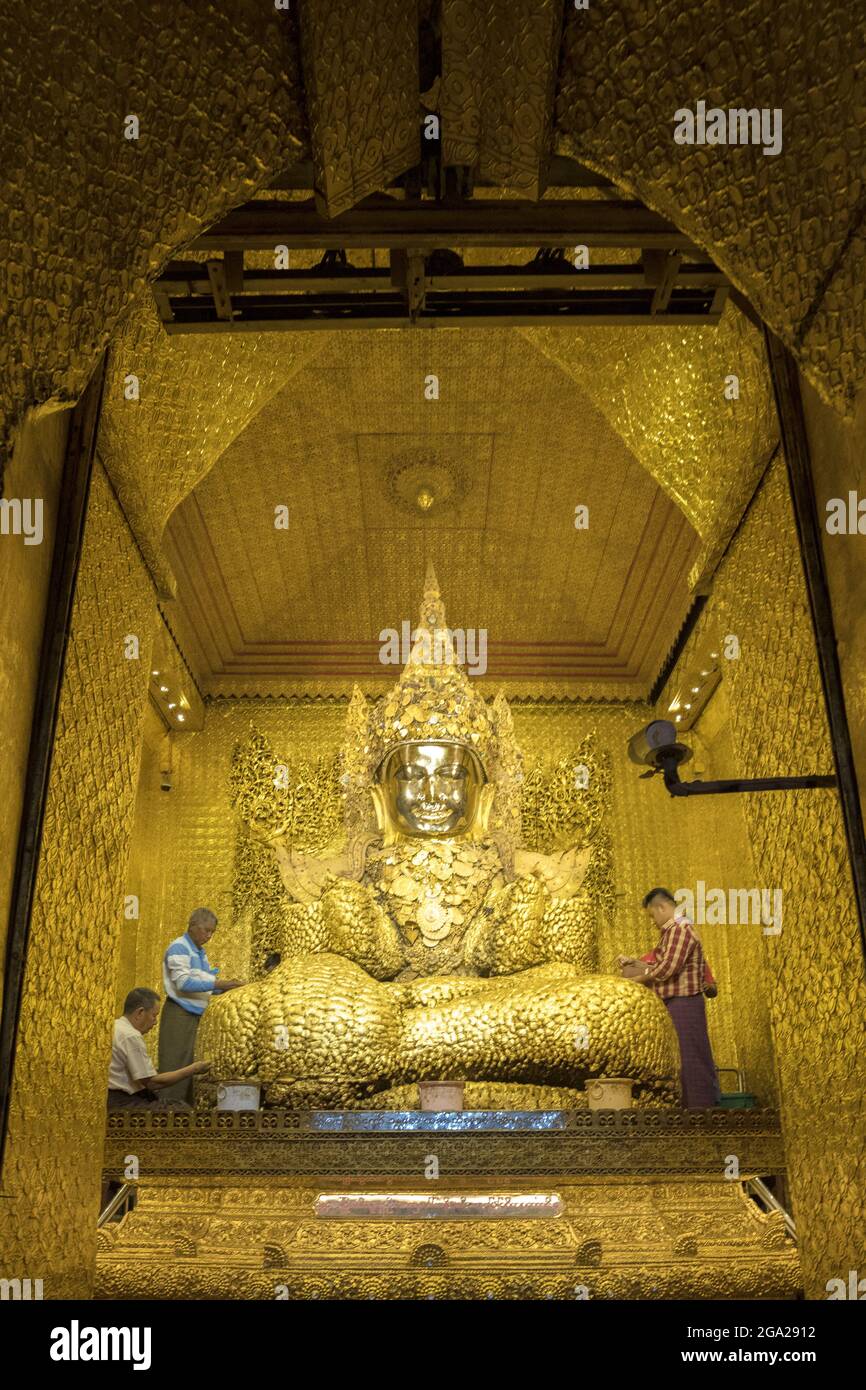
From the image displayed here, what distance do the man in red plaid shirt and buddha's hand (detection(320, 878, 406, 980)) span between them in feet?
3.87

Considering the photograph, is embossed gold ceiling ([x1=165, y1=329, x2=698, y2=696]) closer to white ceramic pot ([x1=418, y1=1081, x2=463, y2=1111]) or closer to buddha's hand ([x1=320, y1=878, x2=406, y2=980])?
buddha's hand ([x1=320, y1=878, x2=406, y2=980])

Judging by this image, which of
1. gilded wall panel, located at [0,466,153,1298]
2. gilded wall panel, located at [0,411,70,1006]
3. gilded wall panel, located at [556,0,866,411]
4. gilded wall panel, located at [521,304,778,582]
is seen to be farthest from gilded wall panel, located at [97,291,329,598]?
gilded wall panel, located at [556,0,866,411]

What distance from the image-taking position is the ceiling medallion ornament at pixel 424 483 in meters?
5.93

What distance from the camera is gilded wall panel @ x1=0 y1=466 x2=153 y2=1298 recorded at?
101 inches

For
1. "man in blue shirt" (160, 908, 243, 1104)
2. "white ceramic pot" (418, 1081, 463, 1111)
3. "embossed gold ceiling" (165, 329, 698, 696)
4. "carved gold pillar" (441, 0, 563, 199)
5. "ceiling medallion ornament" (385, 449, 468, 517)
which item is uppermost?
"ceiling medallion ornament" (385, 449, 468, 517)

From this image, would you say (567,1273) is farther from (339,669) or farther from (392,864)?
(339,669)

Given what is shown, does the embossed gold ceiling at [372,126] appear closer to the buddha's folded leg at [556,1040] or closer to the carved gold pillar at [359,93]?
the carved gold pillar at [359,93]

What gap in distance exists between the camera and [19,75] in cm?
217

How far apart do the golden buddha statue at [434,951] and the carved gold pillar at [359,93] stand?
317cm

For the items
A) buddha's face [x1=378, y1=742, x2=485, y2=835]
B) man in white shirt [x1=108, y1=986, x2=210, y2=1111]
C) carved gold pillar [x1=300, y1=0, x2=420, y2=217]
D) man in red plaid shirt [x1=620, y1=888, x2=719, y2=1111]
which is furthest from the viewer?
buddha's face [x1=378, y1=742, x2=485, y2=835]

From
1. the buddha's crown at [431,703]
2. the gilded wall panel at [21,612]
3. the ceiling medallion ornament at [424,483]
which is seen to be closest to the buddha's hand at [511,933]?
the buddha's crown at [431,703]

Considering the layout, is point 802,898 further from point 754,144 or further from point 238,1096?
point 238,1096

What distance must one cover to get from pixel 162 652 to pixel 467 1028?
2.70 m

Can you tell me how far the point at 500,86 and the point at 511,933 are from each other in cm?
424
